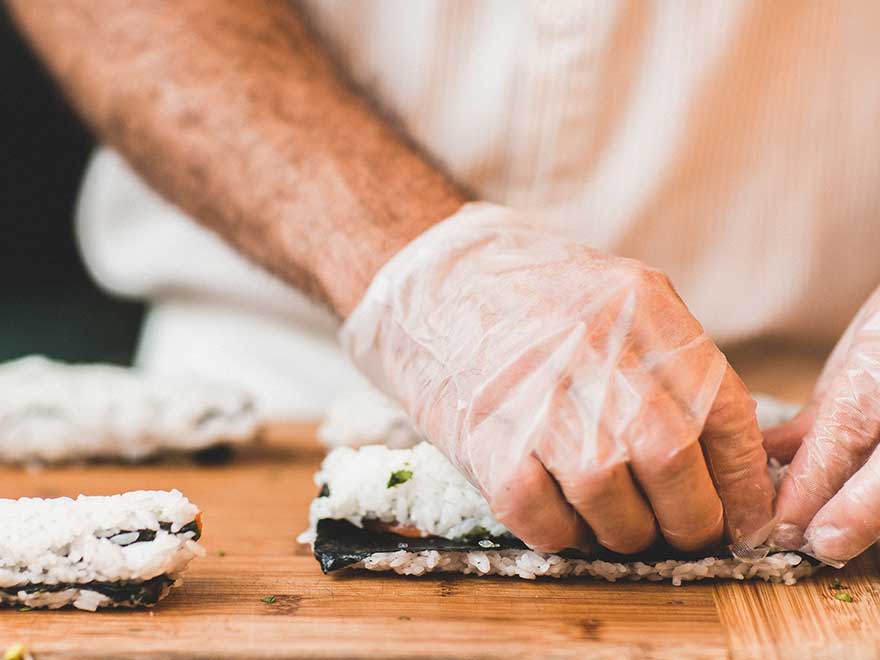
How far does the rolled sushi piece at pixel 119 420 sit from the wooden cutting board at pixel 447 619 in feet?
1.24

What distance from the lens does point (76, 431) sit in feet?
5.39

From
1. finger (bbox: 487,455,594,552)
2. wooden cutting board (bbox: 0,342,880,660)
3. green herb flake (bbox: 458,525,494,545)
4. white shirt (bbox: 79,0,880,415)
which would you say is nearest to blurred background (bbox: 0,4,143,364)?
white shirt (bbox: 79,0,880,415)

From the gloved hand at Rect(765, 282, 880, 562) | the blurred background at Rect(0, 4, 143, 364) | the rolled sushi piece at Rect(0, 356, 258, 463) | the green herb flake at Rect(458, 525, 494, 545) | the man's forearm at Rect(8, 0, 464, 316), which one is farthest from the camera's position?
the blurred background at Rect(0, 4, 143, 364)

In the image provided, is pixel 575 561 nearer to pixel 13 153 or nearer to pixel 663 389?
pixel 663 389

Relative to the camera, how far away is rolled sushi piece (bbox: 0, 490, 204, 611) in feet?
3.58

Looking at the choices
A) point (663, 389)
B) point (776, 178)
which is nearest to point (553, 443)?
point (663, 389)

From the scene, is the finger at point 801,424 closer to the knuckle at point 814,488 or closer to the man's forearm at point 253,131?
the knuckle at point 814,488

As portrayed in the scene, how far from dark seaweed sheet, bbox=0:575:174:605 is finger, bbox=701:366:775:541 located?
61 cm

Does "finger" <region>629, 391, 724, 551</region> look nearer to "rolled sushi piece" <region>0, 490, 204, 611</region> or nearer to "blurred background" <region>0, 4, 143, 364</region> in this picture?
"rolled sushi piece" <region>0, 490, 204, 611</region>

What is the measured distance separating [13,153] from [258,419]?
1288 mm

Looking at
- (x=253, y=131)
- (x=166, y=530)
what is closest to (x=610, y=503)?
(x=166, y=530)

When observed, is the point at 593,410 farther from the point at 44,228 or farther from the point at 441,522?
the point at 44,228

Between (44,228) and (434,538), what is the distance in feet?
5.73

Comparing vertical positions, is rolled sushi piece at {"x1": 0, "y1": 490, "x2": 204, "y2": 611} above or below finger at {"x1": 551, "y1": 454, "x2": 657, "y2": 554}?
below
